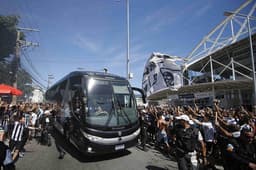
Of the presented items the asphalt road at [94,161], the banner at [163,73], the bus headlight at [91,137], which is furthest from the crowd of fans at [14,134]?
the banner at [163,73]

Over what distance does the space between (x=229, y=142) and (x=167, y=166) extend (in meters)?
2.34

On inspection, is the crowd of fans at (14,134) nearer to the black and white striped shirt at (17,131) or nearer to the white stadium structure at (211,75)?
the black and white striped shirt at (17,131)

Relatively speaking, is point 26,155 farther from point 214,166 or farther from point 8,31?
point 8,31

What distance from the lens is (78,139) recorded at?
5801 millimetres

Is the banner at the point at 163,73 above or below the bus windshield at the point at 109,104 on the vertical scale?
above

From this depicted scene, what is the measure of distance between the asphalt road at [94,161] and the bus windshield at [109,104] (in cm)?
130

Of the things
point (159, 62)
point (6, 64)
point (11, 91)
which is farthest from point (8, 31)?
point (159, 62)

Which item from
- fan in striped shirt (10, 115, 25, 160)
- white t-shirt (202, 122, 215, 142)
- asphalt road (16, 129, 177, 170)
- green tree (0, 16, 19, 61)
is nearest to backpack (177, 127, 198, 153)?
asphalt road (16, 129, 177, 170)

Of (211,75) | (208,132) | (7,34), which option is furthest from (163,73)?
(7,34)

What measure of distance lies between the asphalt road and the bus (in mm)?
426

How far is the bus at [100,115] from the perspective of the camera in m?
5.53

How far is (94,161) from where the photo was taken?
18.9 feet

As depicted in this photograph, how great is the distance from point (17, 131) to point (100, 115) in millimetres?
2650

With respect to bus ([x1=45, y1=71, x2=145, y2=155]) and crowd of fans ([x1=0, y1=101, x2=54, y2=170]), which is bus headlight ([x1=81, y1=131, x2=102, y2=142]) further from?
crowd of fans ([x1=0, y1=101, x2=54, y2=170])
